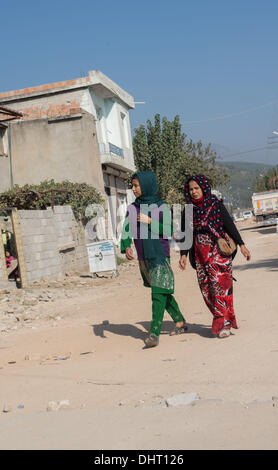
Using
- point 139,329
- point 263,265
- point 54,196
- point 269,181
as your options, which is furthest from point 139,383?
point 269,181

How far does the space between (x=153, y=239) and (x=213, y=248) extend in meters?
0.63

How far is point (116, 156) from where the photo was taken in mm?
24922

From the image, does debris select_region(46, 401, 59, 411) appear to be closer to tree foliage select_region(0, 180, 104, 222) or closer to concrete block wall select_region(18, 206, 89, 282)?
concrete block wall select_region(18, 206, 89, 282)

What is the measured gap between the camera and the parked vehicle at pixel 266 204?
43.0 meters

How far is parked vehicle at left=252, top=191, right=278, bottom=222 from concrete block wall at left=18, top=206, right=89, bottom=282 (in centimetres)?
2717

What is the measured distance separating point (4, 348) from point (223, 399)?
3.78 m

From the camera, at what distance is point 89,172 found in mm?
20438

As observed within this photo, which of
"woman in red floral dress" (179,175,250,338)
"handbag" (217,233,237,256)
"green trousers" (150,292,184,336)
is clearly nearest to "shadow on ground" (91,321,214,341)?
"woman in red floral dress" (179,175,250,338)

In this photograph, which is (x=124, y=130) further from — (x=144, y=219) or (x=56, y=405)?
(x=56, y=405)

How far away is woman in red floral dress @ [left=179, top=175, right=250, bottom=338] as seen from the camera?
621cm

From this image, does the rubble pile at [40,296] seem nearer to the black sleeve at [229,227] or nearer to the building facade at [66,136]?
the black sleeve at [229,227]

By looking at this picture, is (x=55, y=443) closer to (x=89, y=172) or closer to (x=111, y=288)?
(x=111, y=288)

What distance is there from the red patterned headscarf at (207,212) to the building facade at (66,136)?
12.6 m

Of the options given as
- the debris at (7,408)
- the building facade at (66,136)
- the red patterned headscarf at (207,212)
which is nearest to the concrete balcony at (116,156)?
the building facade at (66,136)
